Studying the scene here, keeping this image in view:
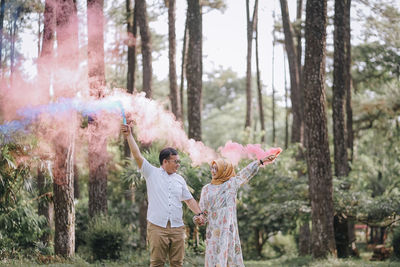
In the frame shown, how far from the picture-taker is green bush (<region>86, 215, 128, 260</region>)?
11.7 metres

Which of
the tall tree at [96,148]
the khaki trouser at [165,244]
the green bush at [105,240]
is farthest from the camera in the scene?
the tall tree at [96,148]

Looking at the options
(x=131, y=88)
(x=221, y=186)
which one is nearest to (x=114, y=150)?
(x=131, y=88)

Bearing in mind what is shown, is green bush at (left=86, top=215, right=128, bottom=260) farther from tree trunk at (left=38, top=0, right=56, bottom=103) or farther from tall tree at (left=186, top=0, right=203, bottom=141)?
tree trunk at (left=38, top=0, right=56, bottom=103)

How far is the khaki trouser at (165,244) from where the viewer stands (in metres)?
5.95

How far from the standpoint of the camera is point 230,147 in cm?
914

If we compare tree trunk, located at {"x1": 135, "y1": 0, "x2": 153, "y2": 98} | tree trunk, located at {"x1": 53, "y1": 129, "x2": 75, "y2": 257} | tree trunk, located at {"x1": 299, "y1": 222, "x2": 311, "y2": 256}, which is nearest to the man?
tree trunk, located at {"x1": 53, "y1": 129, "x2": 75, "y2": 257}

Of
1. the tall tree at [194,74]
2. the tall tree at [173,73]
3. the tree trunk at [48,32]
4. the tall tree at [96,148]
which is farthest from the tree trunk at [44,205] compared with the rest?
the tall tree at [173,73]

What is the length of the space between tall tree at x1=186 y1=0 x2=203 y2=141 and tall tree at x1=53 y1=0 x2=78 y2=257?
4620 mm

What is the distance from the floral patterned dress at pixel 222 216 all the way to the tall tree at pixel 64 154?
187 inches

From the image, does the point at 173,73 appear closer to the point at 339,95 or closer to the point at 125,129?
the point at 339,95

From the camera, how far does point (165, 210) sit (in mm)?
6047

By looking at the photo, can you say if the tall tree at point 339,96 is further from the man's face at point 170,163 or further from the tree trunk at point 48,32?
the man's face at point 170,163

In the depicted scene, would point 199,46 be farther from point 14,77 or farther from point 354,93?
point 354,93

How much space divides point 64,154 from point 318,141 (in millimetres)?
6271
